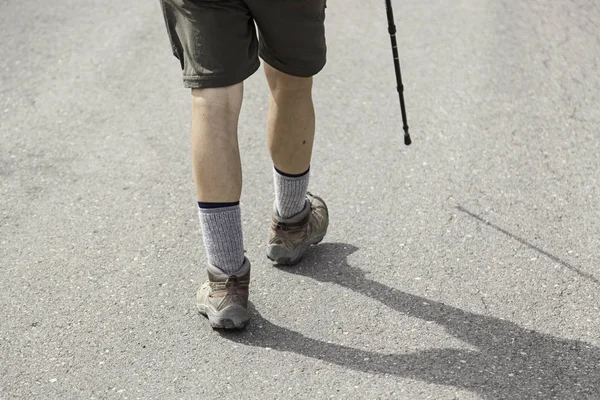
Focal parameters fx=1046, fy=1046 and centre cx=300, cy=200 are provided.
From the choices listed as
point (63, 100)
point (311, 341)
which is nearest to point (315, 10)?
point (311, 341)

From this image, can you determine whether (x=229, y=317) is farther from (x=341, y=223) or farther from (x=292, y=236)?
(x=341, y=223)

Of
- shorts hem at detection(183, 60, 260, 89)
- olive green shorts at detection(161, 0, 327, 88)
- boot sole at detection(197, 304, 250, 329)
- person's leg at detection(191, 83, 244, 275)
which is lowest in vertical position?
boot sole at detection(197, 304, 250, 329)

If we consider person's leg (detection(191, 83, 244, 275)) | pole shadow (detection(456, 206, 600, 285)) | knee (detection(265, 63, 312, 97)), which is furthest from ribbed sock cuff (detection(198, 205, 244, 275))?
pole shadow (detection(456, 206, 600, 285))

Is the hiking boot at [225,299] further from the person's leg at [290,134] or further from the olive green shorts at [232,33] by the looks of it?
the olive green shorts at [232,33]

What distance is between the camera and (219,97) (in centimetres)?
364

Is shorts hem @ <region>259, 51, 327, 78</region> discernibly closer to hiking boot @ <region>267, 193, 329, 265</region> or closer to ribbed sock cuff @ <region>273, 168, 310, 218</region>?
ribbed sock cuff @ <region>273, 168, 310, 218</region>

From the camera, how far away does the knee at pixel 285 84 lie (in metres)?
4.00

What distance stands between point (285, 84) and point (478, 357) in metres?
1.26

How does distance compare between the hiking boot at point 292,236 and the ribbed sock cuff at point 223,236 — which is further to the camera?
the hiking boot at point 292,236

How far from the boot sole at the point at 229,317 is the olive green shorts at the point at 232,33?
830mm

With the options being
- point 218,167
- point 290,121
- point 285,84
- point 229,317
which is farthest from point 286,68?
point 229,317

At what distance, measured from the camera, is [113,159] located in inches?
214

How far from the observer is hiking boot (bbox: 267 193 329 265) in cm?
435

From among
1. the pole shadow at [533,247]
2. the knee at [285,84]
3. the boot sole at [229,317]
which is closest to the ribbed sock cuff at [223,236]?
the boot sole at [229,317]
